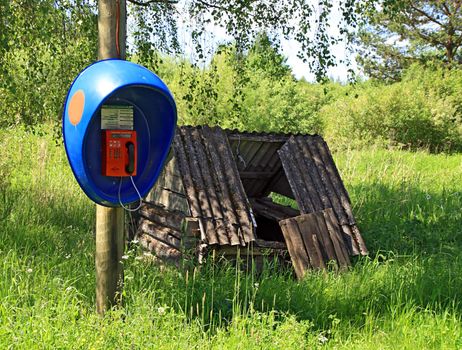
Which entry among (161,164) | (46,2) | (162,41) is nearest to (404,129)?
(162,41)

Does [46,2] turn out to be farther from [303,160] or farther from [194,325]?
[194,325]

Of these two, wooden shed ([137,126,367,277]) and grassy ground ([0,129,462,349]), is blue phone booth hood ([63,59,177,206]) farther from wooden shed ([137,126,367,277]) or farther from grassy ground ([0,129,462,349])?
wooden shed ([137,126,367,277])

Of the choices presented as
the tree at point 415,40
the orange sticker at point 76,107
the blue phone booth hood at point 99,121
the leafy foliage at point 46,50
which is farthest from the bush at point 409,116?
the orange sticker at point 76,107

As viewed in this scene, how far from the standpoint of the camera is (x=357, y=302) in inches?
224

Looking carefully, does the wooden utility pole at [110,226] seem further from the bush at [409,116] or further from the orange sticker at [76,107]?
the bush at [409,116]

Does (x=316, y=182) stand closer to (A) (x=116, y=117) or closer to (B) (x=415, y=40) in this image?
(A) (x=116, y=117)

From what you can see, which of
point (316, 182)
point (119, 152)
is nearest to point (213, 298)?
point (119, 152)

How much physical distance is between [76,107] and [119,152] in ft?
1.57

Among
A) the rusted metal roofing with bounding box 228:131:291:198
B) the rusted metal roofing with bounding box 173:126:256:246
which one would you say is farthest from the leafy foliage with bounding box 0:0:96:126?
the rusted metal roofing with bounding box 228:131:291:198

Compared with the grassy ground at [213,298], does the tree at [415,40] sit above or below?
above

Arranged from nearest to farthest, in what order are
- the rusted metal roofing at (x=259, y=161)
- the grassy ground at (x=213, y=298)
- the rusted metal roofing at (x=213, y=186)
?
the grassy ground at (x=213, y=298), the rusted metal roofing at (x=213, y=186), the rusted metal roofing at (x=259, y=161)

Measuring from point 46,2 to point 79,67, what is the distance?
3.44 ft

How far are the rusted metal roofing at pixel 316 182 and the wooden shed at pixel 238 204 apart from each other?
0.01 m

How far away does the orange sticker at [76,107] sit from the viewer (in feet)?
13.6
